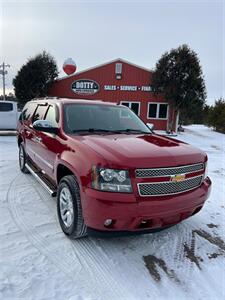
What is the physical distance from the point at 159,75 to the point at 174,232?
702 inches

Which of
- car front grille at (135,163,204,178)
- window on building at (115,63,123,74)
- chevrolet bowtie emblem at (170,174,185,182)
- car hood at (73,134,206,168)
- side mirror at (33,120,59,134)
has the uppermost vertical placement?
window on building at (115,63,123,74)

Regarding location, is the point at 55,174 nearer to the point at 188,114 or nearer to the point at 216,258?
the point at 216,258

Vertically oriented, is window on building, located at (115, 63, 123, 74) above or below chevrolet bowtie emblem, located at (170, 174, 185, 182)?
above

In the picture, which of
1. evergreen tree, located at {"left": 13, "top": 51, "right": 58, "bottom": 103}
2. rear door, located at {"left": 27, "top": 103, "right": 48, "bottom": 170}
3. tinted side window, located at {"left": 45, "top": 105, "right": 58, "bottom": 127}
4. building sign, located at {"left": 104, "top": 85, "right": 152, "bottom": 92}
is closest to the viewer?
tinted side window, located at {"left": 45, "top": 105, "right": 58, "bottom": 127}

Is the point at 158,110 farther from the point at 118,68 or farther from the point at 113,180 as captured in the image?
the point at 113,180

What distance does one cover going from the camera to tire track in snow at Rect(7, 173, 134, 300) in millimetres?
2531

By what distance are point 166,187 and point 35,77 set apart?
2248cm

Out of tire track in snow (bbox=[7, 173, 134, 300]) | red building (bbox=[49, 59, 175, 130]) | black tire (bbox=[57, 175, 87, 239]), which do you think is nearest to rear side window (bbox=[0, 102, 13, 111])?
red building (bbox=[49, 59, 175, 130])

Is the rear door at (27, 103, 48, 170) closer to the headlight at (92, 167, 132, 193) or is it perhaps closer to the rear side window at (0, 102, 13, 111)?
the headlight at (92, 167, 132, 193)

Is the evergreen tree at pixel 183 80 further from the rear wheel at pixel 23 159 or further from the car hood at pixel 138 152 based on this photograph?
the car hood at pixel 138 152

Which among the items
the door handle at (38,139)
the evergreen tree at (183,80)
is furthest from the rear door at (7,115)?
the evergreen tree at (183,80)

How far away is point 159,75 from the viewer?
65.3 ft

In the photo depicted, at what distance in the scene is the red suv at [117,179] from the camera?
268 cm

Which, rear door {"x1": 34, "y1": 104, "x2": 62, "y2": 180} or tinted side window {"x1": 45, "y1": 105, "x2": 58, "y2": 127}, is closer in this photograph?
rear door {"x1": 34, "y1": 104, "x2": 62, "y2": 180}
